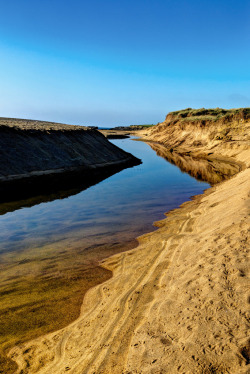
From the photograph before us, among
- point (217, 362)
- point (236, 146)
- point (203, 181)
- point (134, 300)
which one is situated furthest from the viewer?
point (236, 146)

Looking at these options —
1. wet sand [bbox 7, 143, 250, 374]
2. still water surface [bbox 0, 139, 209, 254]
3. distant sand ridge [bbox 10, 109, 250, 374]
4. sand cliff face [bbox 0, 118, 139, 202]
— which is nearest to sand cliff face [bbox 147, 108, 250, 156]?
sand cliff face [bbox 0, 118, 139, 202]

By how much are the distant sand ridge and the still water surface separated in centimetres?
272

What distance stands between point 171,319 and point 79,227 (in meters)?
8.16

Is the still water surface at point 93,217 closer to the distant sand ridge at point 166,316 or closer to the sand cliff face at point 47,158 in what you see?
the distant sand ridge at point 166,316

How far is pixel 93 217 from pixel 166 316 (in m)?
9.46

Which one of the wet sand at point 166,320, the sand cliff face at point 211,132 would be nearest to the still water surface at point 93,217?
the wet sand at point 166,320

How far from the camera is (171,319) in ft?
14.5

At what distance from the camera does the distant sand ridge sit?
3619 millimetres

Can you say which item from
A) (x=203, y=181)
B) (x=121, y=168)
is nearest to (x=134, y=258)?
(x=203, y=181)

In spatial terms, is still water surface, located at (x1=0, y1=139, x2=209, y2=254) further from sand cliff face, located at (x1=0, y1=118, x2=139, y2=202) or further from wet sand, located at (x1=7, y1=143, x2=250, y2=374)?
sand cliff face, located at (x1=0, y1=118, x2=139, y2=202)

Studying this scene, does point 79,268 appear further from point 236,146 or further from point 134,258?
point 236,146

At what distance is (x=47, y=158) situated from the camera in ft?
92.0

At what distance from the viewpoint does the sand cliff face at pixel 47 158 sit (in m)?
22.8

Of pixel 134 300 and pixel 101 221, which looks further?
pixel 101 221
